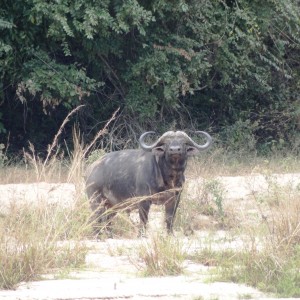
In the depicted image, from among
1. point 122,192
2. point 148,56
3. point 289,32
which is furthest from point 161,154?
point 289,32

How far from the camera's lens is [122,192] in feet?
40.5

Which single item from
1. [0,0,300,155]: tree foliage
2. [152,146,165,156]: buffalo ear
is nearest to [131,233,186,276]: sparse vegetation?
[152,146,165,156]: buffalo ear

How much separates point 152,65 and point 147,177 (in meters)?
6.18

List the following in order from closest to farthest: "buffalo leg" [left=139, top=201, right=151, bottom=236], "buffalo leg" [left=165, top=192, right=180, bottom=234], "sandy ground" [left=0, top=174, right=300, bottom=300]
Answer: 1. "sandy ground" [left=0, top=174, right=300, bottom=300]
2. "buffalo leg" [left=139, top=201, right=151, bottom=236]
3. "buffalo leg" [left=165, top=192, right=180, bottom=234]

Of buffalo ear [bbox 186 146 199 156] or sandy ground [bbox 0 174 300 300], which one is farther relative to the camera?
buffalo ear [bbox 186 146 199 156]

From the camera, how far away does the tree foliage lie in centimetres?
1695

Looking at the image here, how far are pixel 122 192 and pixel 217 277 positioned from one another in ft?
12.0

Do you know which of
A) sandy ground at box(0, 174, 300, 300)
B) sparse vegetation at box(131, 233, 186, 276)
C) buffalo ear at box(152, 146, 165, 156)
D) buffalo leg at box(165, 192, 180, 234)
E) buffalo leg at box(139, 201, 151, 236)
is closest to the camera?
sandy ground at box(0, 174, 300, 300)

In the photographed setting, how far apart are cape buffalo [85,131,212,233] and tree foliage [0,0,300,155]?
14.4ft

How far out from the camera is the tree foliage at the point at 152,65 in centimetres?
1695

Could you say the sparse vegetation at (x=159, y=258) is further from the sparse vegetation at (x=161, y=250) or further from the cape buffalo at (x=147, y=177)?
the cape buffalo at (x=147, y=177)


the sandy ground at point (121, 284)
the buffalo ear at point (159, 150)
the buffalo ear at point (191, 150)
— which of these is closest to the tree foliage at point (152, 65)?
the buffalo ear at point (159, 150)

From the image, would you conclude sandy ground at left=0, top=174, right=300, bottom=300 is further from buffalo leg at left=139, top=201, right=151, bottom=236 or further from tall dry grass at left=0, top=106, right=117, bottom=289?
buffalo leg at left=139, top=201, right=151, bottom=236

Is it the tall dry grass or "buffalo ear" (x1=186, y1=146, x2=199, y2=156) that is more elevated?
"buffalo ear" (x1=186, y1=146, x2=199, y2=156)
